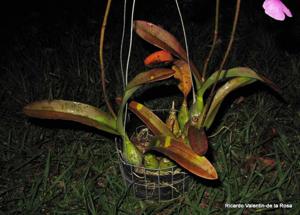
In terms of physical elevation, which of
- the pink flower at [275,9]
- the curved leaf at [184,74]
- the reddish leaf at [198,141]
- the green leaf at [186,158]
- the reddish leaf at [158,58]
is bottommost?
the green leaf at [186,158]

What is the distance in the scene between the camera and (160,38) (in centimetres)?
146

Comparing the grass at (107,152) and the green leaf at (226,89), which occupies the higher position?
the green leaf at (226,89)

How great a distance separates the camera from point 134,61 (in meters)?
2.48

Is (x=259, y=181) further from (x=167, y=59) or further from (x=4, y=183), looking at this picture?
(x=4, y=183)

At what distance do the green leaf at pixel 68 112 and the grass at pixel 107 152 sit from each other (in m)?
0.32

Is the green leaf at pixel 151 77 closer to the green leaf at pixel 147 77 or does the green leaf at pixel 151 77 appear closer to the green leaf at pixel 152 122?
the green leaf at pixel 147 77

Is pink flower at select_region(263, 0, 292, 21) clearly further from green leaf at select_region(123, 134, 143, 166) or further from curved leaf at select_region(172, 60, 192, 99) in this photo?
green leaf at select_region(123, 134, 143, 166)

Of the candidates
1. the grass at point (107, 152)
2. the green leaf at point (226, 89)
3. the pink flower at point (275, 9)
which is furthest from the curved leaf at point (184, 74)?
the pink flower at point (275, 9)

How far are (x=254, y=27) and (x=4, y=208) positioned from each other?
209cm

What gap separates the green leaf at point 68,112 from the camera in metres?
1.36

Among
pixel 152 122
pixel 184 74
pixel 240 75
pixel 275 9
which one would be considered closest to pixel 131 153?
pixel 152 122

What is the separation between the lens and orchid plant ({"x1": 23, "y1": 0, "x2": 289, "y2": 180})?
128 centimetres

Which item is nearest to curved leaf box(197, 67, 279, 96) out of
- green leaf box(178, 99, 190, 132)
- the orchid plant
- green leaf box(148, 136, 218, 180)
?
the orchid plant

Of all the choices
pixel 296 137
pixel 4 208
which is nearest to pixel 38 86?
pixel 4 208
